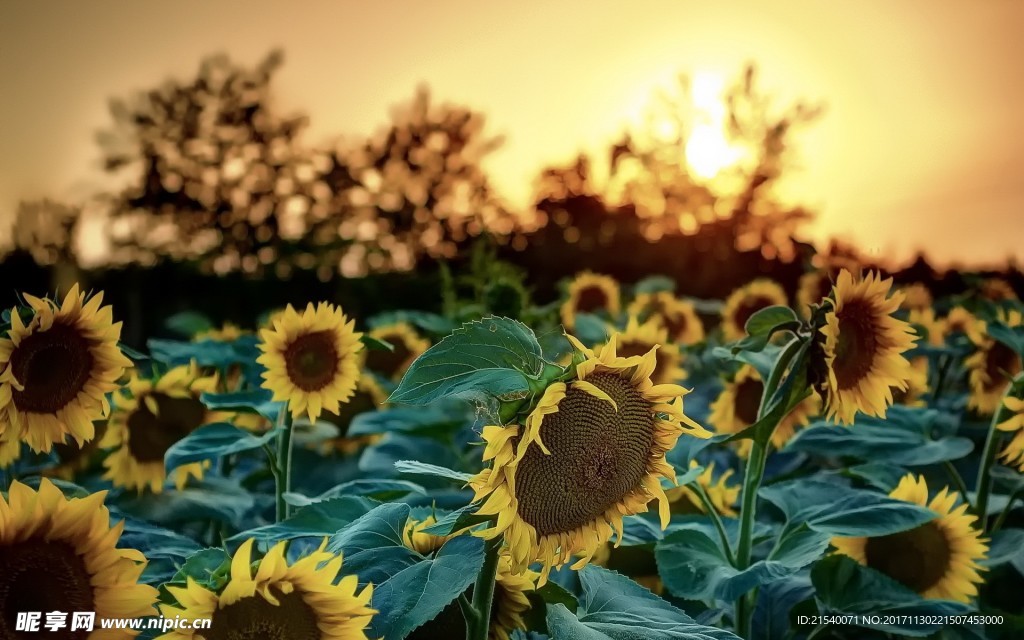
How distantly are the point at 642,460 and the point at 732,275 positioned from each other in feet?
16.6

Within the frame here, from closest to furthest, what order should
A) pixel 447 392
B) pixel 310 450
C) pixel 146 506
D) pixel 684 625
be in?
pixel 447 392, pixel 684 625, pixel 146 506, pixel 310 450

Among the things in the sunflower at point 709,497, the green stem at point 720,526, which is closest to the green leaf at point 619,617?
the green stem at point 720,526

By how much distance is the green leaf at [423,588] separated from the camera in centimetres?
81

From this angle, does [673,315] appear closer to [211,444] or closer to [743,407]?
Answer: [743,407]

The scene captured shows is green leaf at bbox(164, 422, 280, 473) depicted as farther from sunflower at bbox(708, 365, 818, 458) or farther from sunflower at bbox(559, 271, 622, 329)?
Result: sunflower at bbox(559, 271, 622, 329)

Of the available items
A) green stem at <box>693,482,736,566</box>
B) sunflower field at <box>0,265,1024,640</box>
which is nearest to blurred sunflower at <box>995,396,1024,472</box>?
sunflower field at <box>0,265,1024,640</box>

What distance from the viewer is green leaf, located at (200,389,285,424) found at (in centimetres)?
156

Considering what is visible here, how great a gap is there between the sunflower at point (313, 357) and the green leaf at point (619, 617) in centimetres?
80

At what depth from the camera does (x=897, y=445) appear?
172 cm

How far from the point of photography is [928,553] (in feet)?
5.00

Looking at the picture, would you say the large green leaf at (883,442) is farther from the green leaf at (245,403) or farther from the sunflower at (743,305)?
the sunflower at (743,305)

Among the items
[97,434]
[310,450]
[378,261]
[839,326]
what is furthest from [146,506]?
[378,261]

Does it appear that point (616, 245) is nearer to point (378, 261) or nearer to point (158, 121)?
point (378, 261)

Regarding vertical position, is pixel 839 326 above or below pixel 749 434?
above
